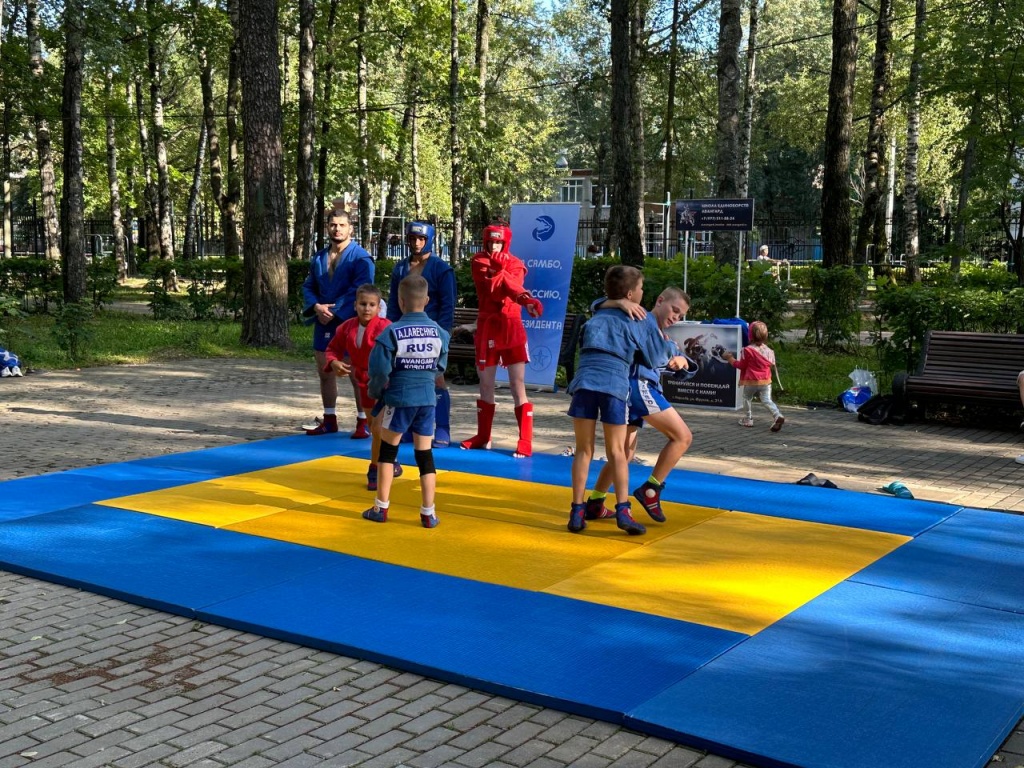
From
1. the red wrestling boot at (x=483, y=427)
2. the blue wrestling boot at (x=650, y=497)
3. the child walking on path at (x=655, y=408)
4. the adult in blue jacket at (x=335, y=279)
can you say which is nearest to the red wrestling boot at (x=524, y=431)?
the red wrestling boot at (x=483, y=427)

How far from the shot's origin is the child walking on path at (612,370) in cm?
650

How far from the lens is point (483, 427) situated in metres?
9.80

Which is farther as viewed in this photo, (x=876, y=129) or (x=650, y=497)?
(x=876, y=129)

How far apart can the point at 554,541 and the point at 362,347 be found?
2580mm

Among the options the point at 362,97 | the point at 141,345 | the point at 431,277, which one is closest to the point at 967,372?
the point at 431,277

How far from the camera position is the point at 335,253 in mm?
9844

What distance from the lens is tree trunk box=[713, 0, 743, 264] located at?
58.4 ft

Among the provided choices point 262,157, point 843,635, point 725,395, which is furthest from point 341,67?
point 843,635

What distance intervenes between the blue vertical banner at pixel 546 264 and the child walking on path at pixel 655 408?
19.6ft

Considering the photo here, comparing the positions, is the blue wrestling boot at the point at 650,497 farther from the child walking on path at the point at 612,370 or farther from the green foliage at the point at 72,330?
the green foliage at the point at 72,330

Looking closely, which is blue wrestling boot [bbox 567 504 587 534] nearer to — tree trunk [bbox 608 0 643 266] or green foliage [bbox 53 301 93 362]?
tree trunk [bbox 608 0 643 266]

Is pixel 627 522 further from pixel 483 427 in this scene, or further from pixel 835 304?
pixel 835 304

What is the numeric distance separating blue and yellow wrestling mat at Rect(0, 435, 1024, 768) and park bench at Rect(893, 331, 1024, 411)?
3.73 m

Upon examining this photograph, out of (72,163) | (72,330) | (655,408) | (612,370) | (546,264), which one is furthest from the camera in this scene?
(72,163)
